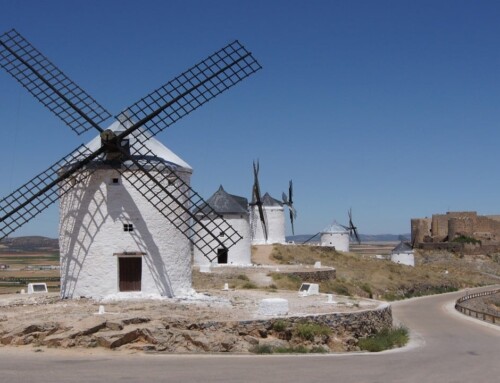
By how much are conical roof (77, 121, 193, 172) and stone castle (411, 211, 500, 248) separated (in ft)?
Result: 161

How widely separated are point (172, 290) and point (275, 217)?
27362mm

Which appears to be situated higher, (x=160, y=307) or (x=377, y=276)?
(x=160, y=307)

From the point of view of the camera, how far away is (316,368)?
37.5 ft

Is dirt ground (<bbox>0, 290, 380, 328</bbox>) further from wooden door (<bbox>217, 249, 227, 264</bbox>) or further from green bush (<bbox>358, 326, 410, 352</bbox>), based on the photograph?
wooden door (<bbox>217, 249, 227, 264</bbox>)

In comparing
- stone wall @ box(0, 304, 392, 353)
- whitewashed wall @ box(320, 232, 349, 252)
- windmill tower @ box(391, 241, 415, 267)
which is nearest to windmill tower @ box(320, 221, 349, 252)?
whitewashed wall @ box(320, 232, 349, 252)

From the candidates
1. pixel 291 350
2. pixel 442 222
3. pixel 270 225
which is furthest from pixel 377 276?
pixel 442 222

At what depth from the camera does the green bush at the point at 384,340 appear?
15.2 m

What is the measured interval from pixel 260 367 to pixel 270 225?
1349 inches

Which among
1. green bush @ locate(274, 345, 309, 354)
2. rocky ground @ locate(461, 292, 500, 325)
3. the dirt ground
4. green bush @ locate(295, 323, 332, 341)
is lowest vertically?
rocky ground @ locate(461, 292, 500, 325)

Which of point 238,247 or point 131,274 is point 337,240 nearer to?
point 238,247

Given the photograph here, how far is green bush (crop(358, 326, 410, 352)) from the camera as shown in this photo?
1517cm

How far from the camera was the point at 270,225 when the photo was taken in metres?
45.7

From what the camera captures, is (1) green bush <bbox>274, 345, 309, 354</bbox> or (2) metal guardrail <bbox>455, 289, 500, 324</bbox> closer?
(1) green bush <bbox>274, 345, 309, 354</bbox>

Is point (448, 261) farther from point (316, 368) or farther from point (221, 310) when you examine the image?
point (316, 368)
